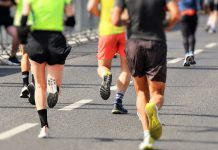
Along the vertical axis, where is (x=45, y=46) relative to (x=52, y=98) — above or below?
above

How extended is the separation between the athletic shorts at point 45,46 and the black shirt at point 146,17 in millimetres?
919

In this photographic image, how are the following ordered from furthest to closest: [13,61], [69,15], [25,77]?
[13,61] < [25,77] < [69,15]

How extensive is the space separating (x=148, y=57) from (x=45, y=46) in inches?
46.2

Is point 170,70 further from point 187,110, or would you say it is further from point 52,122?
point 52,122

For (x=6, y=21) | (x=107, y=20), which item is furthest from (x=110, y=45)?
(x=6, y=21)

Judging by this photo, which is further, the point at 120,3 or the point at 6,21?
the point at 6,21

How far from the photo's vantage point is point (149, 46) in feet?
29.5

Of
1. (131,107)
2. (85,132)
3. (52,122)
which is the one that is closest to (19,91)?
(131,107)

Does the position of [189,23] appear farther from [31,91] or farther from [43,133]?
[43,133]

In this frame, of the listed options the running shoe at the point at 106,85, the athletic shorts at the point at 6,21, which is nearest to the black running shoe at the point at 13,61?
the athletic shorts at the point at 6,21

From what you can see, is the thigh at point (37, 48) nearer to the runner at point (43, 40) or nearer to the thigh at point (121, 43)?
the runner at point (43, 40)

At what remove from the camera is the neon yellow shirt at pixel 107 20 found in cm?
1109

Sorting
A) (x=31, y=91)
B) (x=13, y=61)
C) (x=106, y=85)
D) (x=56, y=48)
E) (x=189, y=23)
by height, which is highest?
(x=56, y=48)

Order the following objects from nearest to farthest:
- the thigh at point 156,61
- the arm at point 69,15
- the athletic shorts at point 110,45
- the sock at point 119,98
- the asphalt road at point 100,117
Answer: the thigh at point 156,61
the asphalt road at point 100,117
the arm at point 69,15
the athletic shorts at point 110,45
the sock at point 119,98
